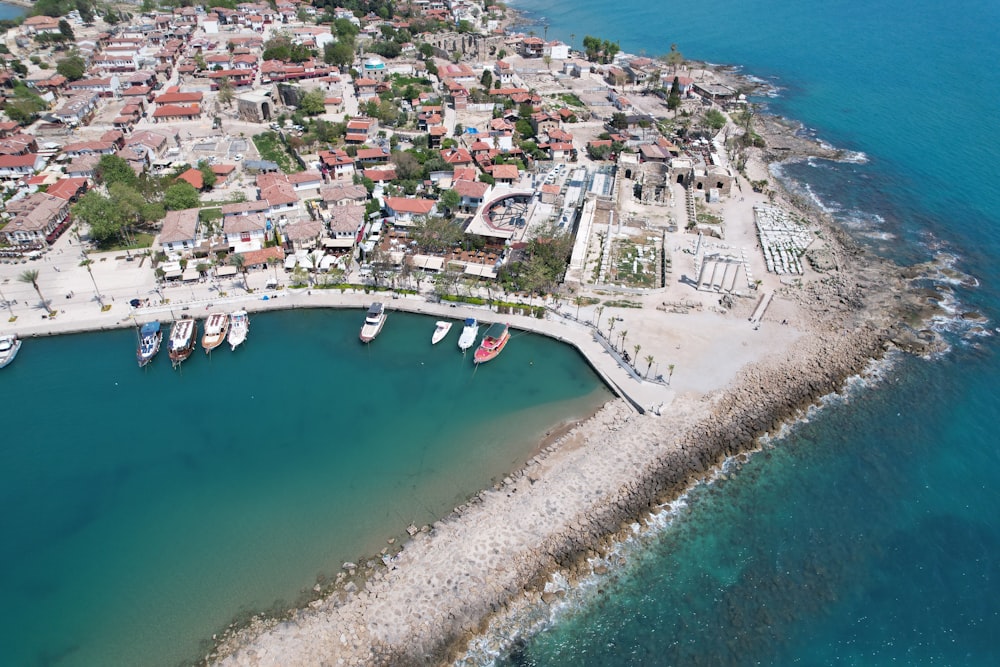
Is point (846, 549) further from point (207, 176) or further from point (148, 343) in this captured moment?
point (207, 176)

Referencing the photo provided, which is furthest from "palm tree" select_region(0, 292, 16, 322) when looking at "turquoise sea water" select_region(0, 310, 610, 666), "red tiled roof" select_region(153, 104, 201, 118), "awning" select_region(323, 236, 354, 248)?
"red tiled roof" select_region(153, 104, 201, 118)

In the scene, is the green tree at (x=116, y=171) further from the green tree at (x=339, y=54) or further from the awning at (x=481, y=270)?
the green tree at (x=339, y=54)

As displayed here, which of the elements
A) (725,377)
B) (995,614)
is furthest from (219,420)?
(995,614)

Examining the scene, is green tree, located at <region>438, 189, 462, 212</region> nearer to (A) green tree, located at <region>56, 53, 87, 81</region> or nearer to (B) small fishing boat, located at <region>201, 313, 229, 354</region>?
(B) small fishing boat, located at <region>201, 313, 229, 354</region>

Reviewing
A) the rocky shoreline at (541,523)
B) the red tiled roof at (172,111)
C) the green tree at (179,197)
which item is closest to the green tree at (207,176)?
the green tree at (179,197)

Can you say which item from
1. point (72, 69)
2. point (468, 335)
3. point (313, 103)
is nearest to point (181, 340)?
point (468, 335)
